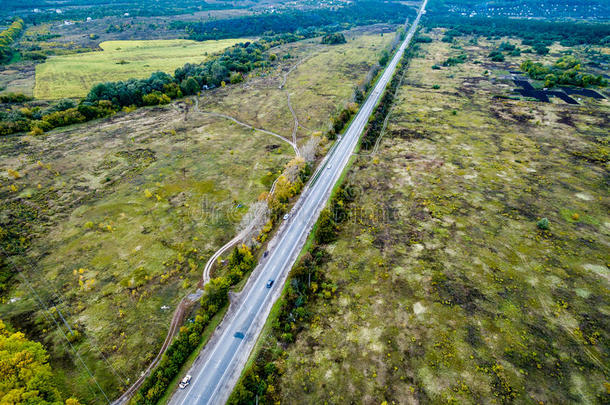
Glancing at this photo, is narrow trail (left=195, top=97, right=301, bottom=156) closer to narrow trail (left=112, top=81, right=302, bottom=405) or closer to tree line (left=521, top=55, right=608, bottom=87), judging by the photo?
narrow trail (left=112, top=81, right=302, bottom=405)

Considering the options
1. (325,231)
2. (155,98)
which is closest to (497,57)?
(325,231)

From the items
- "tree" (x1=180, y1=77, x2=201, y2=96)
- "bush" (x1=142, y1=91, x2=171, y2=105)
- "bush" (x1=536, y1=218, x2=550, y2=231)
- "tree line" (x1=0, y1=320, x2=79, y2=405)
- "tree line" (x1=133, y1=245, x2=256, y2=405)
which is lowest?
"tree line" (x1=133, y1=245, x2=256, y2=405)

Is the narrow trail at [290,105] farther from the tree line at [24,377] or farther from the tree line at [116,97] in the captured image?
the tree line at [24,377]

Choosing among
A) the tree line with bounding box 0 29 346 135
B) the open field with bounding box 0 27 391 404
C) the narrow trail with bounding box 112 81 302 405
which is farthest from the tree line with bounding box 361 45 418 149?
the tree line with bounding box 0 29 346 135

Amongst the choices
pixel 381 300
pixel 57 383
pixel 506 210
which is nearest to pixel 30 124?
pixel 57 383

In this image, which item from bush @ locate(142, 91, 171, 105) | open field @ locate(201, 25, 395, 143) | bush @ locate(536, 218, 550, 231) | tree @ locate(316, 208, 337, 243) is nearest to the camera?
bush @ locate(536, 218, 550, 231)

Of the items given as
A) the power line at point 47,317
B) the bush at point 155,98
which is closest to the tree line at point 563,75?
the bush at point 155,98
